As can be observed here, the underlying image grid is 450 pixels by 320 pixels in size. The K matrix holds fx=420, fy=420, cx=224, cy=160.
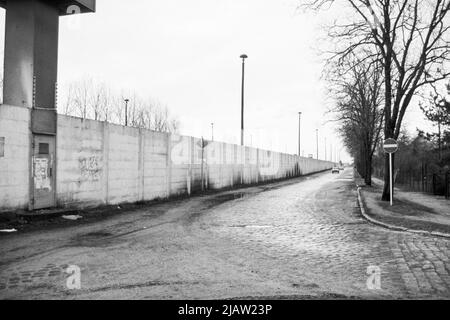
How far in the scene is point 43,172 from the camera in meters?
11.9

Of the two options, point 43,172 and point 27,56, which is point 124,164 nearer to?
point 43,172

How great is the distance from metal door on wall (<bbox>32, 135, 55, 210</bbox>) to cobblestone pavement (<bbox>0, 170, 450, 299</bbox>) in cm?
172

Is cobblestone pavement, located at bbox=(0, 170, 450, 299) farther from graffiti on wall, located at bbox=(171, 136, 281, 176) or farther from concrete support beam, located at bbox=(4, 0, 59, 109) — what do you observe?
graffiti on wall, located at bbox=(171, 136, 281, 176)

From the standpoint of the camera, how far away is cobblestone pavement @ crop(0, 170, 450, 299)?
5457mm

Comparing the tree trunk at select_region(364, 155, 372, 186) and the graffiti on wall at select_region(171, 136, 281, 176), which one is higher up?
the graffiti on wall at select_region(171, 136, 281, 176)

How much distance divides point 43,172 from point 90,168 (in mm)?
2245

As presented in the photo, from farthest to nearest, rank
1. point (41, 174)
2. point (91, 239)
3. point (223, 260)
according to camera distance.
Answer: point (41, 174) < point (91, 239) < point (223, 260)

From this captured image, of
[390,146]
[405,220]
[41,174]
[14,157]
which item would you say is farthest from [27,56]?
[390,146]

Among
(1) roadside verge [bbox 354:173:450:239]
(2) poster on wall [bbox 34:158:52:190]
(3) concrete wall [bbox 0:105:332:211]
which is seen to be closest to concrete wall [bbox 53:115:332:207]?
(3) concrete wall [bbox 0:105:332:211]

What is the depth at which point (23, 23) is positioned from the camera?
12.8m

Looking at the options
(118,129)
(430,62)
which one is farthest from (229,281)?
(430,62)

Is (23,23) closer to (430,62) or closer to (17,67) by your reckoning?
(17,67)
